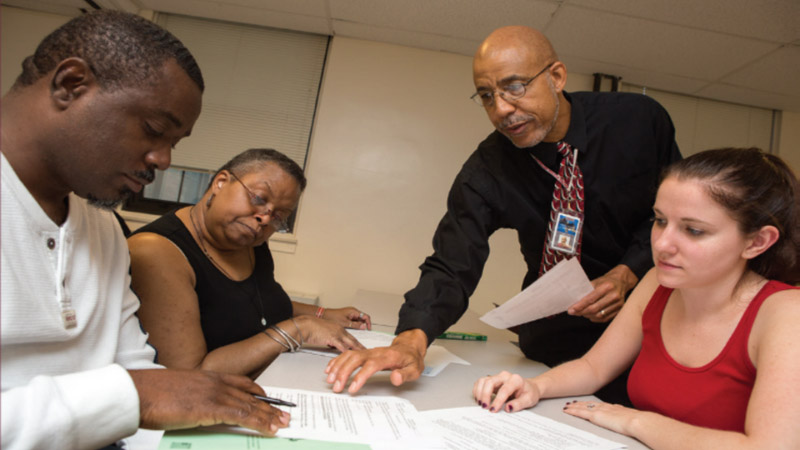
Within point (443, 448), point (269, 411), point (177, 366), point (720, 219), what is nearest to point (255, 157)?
point (177, 366)

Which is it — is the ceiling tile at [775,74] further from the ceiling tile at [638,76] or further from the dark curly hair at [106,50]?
the dark curly hair at [106,50]

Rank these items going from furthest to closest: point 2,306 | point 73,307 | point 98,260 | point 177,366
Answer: point 177,366 → point 98,260 → point 73,307 → point 2,306

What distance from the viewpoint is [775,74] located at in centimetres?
334

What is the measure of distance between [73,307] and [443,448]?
65cm

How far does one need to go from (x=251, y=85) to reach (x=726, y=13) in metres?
3.22

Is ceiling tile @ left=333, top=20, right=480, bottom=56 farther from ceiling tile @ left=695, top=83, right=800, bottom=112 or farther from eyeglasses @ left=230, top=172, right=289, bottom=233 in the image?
eyeglasses @ left=230, top=172, right=289, bottom=233

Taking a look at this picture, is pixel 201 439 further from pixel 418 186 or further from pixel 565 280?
pixel 418 186

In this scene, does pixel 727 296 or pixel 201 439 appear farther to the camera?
pixel 727 296

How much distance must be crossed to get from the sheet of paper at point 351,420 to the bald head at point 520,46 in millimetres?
1089

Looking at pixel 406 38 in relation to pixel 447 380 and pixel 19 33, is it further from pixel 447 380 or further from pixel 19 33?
pixel 19 33

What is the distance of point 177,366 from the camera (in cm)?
120

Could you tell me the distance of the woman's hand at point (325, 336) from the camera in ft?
4.57

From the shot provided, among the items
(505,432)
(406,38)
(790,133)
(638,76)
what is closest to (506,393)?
(505,432)

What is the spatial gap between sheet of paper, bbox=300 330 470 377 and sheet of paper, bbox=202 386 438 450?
32 cm
